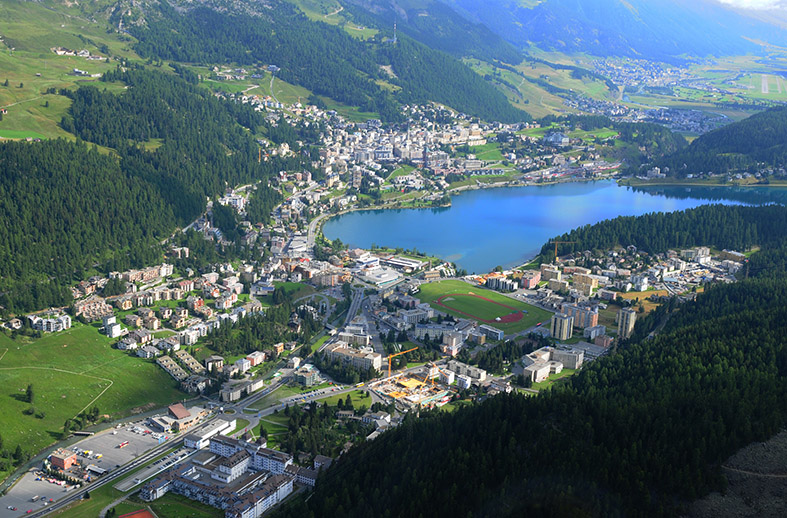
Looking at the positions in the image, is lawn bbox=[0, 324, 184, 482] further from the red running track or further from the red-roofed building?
the red running track

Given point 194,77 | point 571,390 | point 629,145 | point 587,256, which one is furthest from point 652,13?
point 571,390

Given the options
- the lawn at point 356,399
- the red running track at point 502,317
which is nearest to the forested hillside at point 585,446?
the lawn at point 356,399

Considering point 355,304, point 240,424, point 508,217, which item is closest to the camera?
point 240,424

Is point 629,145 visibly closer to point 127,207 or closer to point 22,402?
point 127,207

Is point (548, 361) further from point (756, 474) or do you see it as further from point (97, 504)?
point (97, 504)

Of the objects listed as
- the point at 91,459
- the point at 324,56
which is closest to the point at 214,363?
the point at 91,459

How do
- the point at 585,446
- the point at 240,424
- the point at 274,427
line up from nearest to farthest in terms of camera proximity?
1. the point at 585,446
2. the point at 274,427
3. the point at 240,424

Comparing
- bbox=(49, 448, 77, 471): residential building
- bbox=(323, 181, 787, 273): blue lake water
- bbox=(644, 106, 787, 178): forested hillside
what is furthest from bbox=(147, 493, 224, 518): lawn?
bbox=(644, 106, 787, 178): forested hillside
